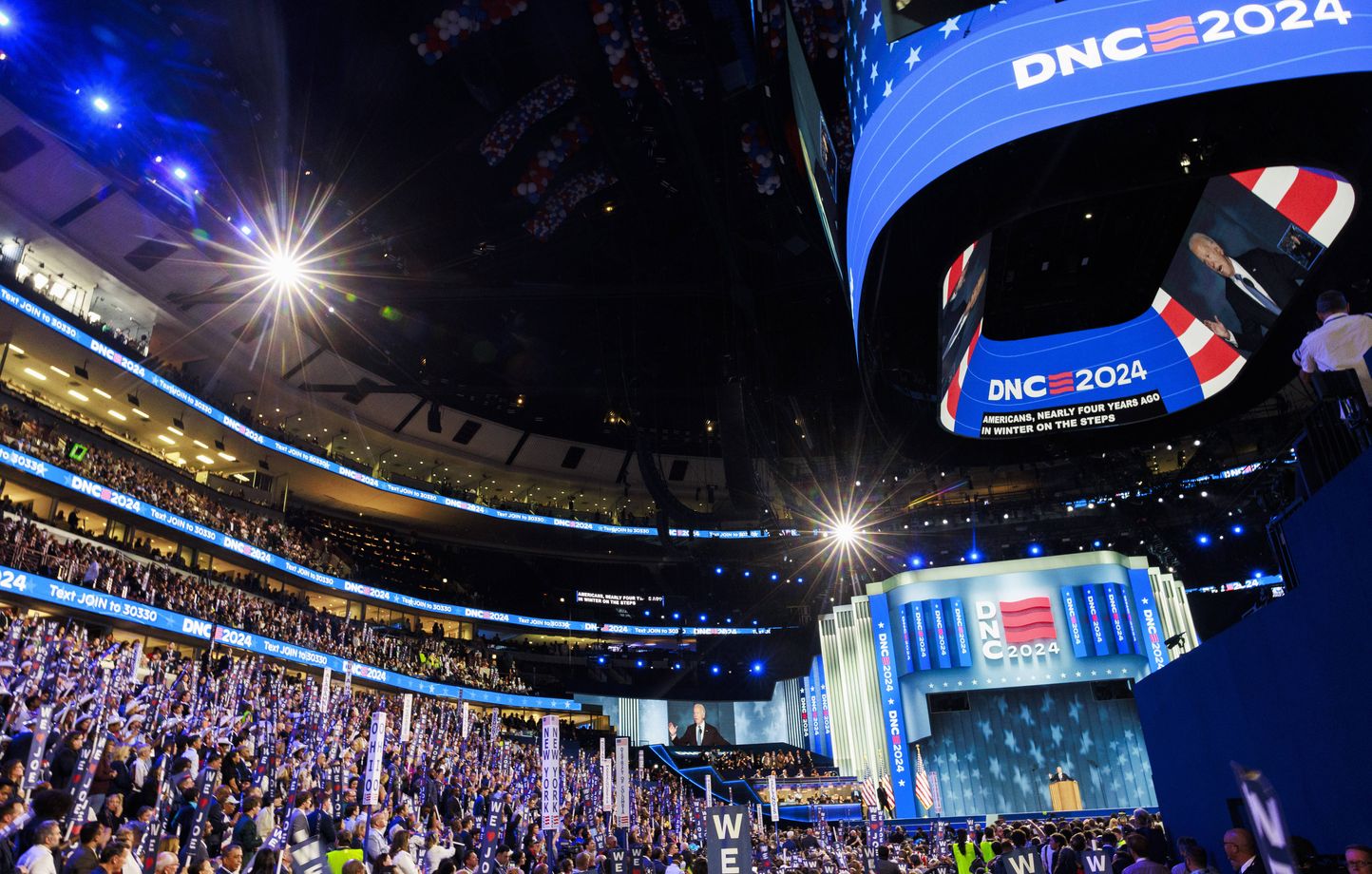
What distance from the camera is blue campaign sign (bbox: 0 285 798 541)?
23.5 meters

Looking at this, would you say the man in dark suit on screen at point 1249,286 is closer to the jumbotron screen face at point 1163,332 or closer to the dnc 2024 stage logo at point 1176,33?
the jumbotron screen face at point 1163,332

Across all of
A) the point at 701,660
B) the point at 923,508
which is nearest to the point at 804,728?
the point at 701,660

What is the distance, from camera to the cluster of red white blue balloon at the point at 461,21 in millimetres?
10497

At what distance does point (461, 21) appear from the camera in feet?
35.3

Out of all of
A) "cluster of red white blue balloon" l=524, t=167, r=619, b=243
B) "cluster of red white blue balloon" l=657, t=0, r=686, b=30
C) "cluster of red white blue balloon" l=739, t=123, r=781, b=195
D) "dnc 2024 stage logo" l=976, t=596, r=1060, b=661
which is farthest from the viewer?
"dnc 2024 stage logo" l=976, t=596, r=1060, b=661

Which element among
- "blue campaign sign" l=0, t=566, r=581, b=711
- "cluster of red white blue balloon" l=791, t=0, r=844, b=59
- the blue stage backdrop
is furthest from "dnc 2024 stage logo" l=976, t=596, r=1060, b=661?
"cluster of red white blue balloon" l=791, t=0, r=844, b=59

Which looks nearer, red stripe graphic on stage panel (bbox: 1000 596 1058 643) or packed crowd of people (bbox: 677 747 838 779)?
red stripe graphic on stage panel (bbox: 1000 596 1058 643)

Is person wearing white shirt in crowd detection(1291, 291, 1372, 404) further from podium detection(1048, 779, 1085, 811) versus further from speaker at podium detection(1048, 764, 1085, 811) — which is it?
podium detection(1048, 779, 1085, 811)

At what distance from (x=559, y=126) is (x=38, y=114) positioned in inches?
588

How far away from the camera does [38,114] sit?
20.3 metres

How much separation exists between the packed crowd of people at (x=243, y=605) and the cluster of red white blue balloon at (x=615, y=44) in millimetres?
18136

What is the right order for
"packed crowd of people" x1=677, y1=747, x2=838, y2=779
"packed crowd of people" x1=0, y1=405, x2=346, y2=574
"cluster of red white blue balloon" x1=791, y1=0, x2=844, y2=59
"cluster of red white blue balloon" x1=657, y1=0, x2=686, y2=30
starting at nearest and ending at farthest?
"cluster of red white blue balloon" x1=791, y1=0, x2=844, y2=59, "cluster of red white blue balloon" x1=657, y1=0, x2=686, y2=30, "packed crowd of people" x1=0, y1=405, x2=346, y2=574, "packed crowd of people" x1=677, y1=747, x2=838, y2=779

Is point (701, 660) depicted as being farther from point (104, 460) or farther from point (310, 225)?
point (310, 225)

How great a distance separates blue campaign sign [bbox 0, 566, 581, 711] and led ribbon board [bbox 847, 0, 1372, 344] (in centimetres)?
1577
